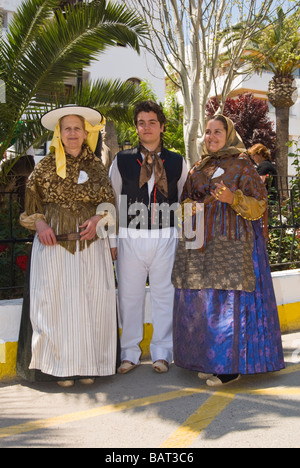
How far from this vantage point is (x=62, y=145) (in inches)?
155

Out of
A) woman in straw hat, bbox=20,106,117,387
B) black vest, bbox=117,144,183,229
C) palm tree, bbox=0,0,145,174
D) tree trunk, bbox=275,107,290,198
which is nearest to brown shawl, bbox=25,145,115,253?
woman in straw hat, bbox=20,106,117,387

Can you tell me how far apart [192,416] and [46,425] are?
34.3 inches

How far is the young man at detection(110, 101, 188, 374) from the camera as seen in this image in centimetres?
421

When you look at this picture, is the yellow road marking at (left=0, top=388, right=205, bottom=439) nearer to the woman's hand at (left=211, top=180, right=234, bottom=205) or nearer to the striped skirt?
the striped skirt

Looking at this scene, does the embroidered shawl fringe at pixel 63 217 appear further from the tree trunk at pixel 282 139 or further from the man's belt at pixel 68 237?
the tree trunk at pixel 282 139

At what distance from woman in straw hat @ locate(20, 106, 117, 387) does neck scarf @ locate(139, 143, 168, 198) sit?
332mm

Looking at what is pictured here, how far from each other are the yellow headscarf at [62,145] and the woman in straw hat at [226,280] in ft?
2.61

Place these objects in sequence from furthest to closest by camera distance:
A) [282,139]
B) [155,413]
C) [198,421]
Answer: [282,139] → [155,413] → [198,421]

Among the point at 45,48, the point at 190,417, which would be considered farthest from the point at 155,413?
the point at 45,48

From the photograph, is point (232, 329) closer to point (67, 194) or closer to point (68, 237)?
point (68, 237)

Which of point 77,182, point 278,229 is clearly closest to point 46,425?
point 77,182

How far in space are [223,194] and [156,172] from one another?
2.07 ft

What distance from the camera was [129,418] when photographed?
3303mm

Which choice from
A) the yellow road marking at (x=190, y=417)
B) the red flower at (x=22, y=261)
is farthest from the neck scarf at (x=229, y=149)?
the red flower at (x=22, y=261)
